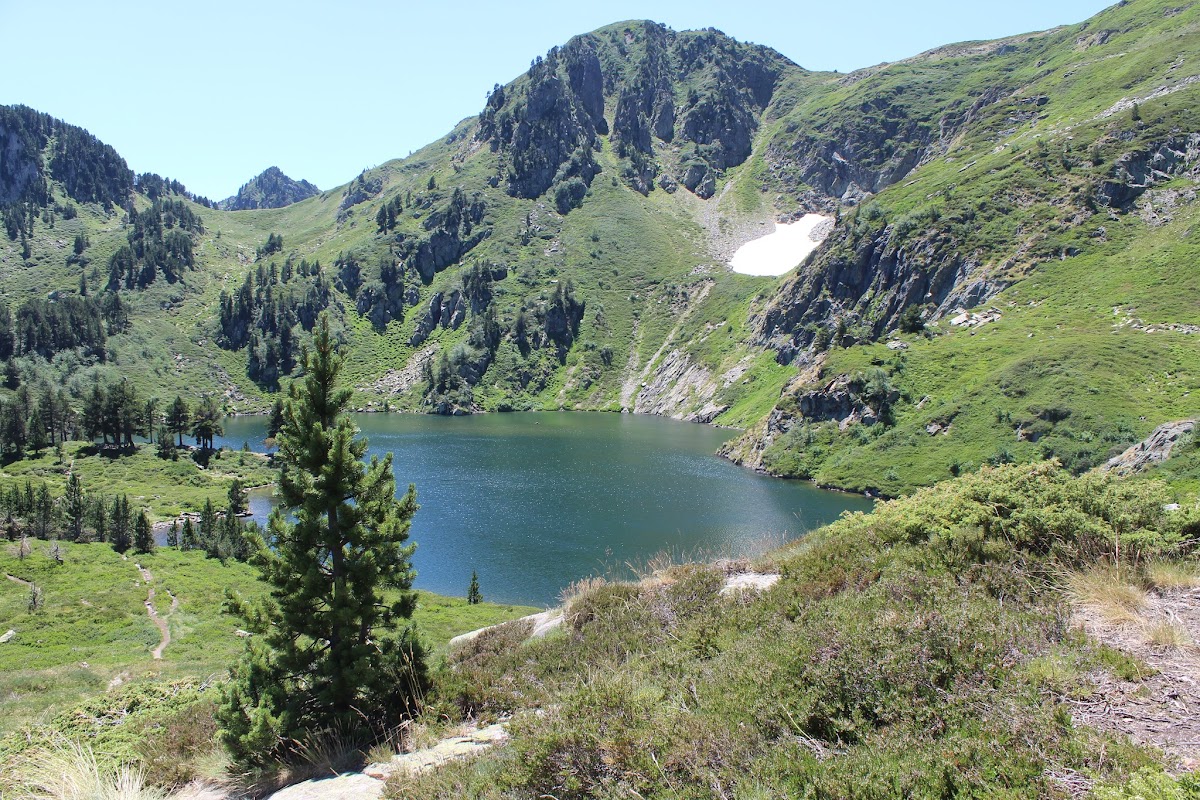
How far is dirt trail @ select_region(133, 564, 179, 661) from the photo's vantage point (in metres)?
36.3

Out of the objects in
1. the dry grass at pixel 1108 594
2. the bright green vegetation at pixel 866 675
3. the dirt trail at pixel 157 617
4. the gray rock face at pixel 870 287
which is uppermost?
the gray rock face at pixel 870 287

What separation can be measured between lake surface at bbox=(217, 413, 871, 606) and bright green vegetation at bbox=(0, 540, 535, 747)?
8.26 meters

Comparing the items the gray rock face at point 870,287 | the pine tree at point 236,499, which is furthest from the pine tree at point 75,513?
the gray rock face at point 870,287

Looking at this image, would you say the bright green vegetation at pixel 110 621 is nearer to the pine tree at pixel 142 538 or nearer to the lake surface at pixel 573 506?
the pine tree at pixel 142 538

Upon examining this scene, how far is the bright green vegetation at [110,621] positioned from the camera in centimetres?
2592

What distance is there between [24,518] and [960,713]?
271ft

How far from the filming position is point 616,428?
138m

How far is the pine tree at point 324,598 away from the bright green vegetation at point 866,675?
6.22ft

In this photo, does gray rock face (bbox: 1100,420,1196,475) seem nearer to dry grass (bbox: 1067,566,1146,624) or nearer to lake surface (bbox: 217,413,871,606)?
lake surface (bbox: 217,413,871,606)

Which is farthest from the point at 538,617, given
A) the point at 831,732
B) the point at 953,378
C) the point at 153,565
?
the point at 953,378

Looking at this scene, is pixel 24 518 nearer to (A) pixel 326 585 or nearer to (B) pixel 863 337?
(A) pixel 326 585

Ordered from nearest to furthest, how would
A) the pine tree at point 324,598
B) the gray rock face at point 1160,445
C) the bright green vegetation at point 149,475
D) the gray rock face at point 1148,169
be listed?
1. the pine tree at point 324,598
2. the gray rock face at point 1160,445
3. the bright green vegetation at point 149,475
4. the gray rock face at point 1148,169

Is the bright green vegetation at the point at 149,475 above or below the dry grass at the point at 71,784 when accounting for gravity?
below

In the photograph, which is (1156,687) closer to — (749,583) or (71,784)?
(749,583)
